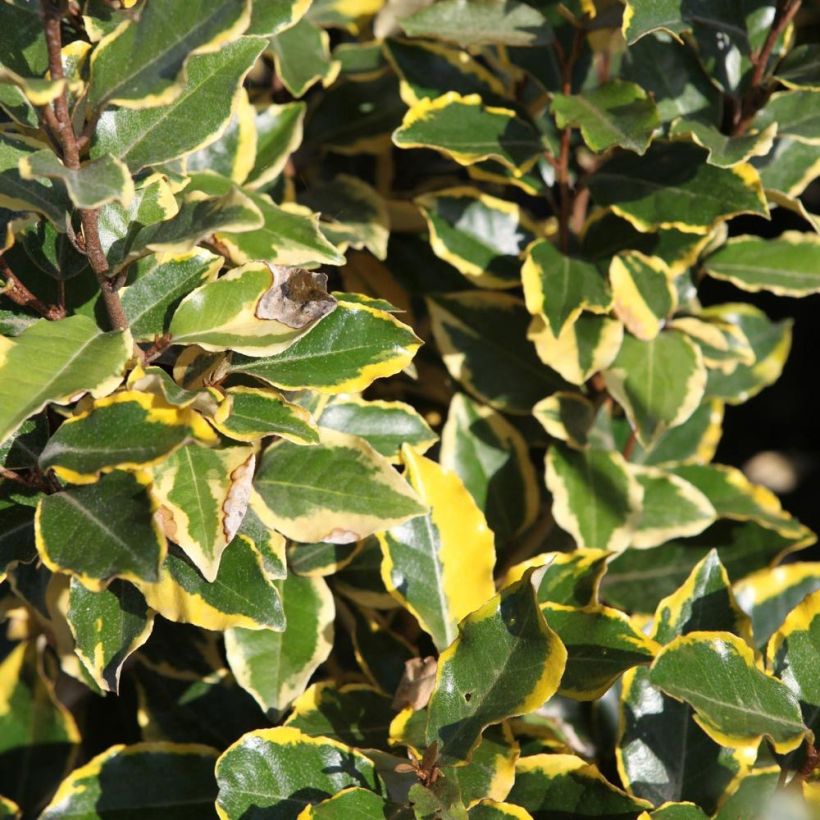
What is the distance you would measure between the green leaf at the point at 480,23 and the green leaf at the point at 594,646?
2.17 ft

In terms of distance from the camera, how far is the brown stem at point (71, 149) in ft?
2.65

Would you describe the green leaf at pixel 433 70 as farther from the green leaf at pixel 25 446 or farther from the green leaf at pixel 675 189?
the green leaf at pixel 25 446

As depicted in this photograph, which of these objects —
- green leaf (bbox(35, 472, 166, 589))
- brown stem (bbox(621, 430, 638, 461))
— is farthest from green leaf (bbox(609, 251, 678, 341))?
green leaf (bbox(35, 472, 166, 589))

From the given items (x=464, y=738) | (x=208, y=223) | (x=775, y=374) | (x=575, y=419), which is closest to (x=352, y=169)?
(x=575, y=419)

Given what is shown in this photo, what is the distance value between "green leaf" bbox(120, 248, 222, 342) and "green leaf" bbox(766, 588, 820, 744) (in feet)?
2.23

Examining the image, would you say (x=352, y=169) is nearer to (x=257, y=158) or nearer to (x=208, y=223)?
(x=257, y=158)

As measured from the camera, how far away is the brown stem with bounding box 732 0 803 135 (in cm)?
124

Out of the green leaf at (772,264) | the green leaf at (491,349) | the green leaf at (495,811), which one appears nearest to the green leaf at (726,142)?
the green leaf at (772,264)

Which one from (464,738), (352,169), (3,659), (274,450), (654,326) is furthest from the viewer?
(352,169)

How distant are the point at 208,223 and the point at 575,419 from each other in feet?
2.30

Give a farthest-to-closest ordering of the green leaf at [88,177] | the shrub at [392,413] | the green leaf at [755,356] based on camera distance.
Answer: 1. the green leaf at [755,356]
2. the shrub at [392,413]
3. the green leaf at [88,177]

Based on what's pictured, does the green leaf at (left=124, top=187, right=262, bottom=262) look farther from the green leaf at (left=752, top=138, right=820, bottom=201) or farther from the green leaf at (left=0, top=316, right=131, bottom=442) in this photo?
the green leaf at (left=752, top=138, right=820, bottom=201)

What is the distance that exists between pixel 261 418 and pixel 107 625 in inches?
10.0

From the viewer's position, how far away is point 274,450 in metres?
1.12
